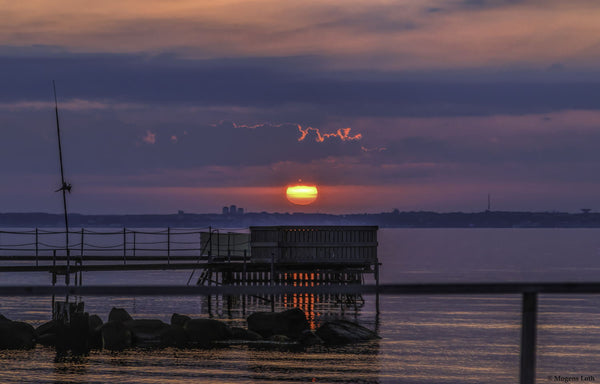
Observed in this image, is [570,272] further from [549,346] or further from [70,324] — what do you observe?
[70,324]

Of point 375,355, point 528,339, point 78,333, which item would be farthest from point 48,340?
point 528,339

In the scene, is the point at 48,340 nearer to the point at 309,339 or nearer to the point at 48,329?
the point at 48,329

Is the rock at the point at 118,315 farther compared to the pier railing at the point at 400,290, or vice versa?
the rock at the point at 118,315

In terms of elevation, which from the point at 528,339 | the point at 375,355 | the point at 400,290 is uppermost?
the point at 400,290

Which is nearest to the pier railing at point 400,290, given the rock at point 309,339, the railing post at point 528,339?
the railing post at point 528,339

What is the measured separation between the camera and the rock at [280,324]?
1328 inches

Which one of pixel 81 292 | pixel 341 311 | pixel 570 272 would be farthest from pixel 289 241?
pixel 570 272

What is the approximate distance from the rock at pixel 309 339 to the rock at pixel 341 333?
0.43 metres

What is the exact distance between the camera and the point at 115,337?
31.9 metres

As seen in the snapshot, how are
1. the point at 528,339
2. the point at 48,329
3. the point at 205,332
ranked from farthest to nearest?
the point at 48,329, the point at 205,332, the point at 528,339

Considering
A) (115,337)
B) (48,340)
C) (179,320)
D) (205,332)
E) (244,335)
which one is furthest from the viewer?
(179,320)

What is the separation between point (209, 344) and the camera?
107 ft

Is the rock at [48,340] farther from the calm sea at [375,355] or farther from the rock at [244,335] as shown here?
the rock at [244,335]

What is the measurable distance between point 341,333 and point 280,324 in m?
2.60
